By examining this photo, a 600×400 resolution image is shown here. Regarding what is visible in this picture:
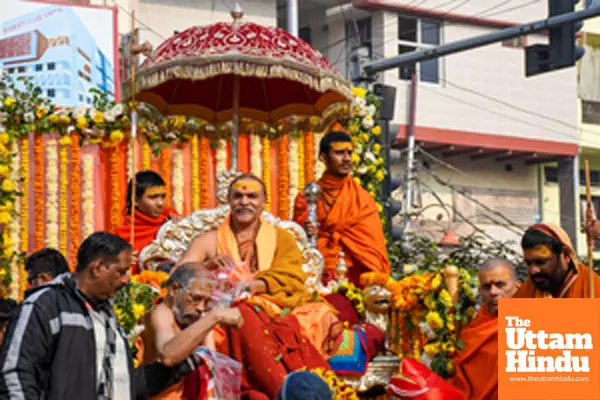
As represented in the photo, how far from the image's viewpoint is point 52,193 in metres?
11.5

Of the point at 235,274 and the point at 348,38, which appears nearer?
the point at 235,274

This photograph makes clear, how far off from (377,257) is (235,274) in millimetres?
2132

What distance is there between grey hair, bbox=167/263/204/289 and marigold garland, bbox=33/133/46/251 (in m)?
5.67

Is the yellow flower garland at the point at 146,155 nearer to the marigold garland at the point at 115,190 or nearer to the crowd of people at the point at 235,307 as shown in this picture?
the marigold garland at the point at 115,190

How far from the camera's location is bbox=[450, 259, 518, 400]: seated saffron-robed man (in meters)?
7.46

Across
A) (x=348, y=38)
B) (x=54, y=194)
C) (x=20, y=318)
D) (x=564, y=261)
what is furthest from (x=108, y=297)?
(x=348, y=38)

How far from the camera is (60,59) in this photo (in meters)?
19.2

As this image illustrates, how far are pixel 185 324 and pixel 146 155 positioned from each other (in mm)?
6146

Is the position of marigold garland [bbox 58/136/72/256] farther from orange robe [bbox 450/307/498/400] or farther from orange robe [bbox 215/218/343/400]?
orange robe [bbox 450/307/498/400]

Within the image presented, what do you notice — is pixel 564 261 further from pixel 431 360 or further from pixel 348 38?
pixel 348 38

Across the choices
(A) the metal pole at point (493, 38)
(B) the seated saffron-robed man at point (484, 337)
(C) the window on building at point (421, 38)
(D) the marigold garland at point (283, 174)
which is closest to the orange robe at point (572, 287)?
(B) the seated saffron-robed man at point (484, 337)

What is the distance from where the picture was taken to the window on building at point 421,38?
85.3 feet

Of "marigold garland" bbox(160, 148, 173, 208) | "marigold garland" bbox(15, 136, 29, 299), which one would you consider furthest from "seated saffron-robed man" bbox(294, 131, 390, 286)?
"marigold garland" bbox(15, 136, 29, 299)

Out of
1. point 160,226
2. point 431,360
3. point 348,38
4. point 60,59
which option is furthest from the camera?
point 348,38
